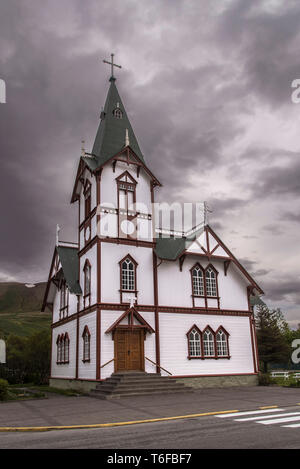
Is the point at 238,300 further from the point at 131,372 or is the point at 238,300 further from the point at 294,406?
the point at 294,406

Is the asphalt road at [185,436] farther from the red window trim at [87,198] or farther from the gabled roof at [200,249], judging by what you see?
the red window trim at [87,198]

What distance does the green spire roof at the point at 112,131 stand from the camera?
26.4 m

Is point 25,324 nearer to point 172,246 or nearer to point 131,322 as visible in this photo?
point 172,246

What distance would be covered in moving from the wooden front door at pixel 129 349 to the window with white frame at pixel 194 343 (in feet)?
11.1

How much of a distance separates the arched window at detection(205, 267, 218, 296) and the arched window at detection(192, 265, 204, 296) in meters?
0.41

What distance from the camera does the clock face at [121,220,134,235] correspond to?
→ 24.5 m

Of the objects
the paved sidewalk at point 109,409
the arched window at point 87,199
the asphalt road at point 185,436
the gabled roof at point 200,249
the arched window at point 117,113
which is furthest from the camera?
the arched window at point 117,113

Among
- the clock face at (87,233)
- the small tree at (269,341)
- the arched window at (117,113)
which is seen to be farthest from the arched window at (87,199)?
the small tree at (269,341)

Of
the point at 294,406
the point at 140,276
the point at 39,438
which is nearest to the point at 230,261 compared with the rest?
the point at 140,276

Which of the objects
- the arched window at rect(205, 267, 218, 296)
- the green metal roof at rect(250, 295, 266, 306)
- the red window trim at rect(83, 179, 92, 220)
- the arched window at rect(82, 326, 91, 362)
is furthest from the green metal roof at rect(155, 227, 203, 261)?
the green metal roof at rect(250, 295, 266, 306)

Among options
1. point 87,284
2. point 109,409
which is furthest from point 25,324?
point 109,409

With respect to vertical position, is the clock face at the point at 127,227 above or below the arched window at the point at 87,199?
below

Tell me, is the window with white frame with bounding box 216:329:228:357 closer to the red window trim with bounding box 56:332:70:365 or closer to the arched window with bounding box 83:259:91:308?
the arched window with bounding box 83:259:91:308

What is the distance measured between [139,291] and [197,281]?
4.26m
